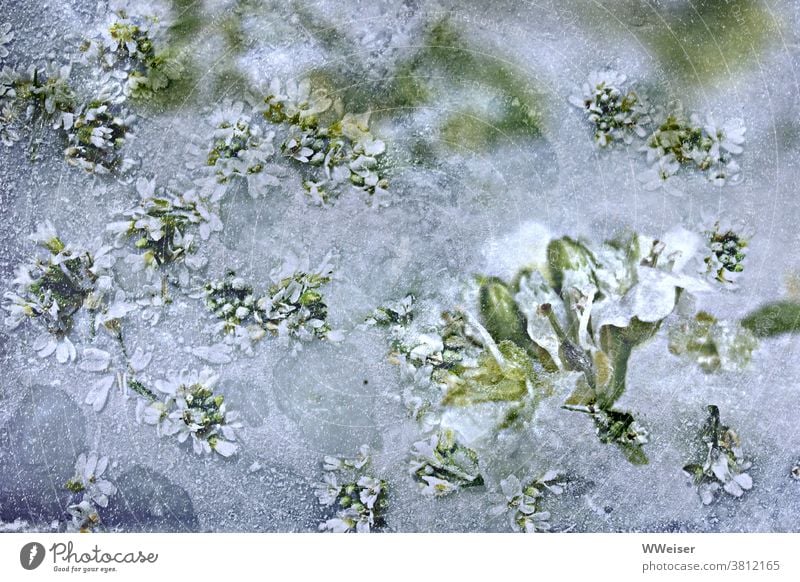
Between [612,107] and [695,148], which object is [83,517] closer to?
[612,107]

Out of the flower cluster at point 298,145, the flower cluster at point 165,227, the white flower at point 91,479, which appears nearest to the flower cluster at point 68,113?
the flower cluster at point 165,227

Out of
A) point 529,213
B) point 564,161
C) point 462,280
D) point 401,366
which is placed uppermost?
point 564,161

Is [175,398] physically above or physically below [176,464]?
above

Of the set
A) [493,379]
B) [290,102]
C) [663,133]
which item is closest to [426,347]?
[493,379]

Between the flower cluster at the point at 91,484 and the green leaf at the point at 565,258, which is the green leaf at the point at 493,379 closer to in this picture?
the green leaf at the point at 565,258
